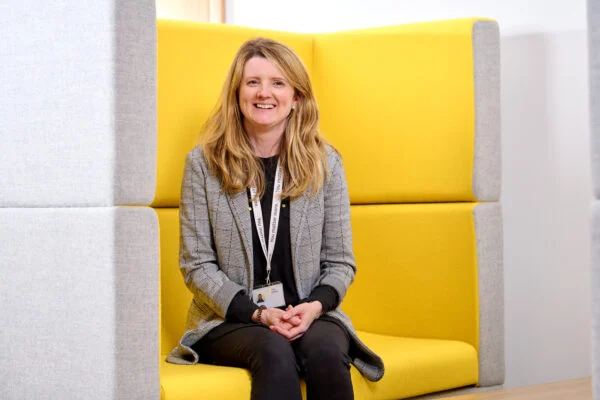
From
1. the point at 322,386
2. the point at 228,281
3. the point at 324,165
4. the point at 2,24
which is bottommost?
the point at 322,386

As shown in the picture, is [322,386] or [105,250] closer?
[105,250]

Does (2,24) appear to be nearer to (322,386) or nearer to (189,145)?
(189,145)

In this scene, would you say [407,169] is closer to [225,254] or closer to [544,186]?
[544,186]

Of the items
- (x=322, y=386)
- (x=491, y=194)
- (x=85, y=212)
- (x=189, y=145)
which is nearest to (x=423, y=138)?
(x=491, y=194)

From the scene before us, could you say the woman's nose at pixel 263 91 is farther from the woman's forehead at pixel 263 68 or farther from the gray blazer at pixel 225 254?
the gray blazer at pixel 225 254

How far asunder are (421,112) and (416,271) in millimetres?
542

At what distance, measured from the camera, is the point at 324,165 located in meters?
2.58

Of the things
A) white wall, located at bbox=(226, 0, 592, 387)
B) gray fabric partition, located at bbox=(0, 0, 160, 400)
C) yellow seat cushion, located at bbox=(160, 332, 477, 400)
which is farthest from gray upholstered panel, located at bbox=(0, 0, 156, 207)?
white wall, located at bbox=(226, 0, 592, 387)

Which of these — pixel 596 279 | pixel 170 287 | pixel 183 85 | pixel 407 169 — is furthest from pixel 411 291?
pixel 596 279

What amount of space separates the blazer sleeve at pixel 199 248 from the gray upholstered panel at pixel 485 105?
0.97 meters

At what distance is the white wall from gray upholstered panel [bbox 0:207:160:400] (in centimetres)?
172

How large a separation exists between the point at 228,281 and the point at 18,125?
0.71 m

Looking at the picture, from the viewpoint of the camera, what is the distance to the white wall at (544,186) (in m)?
3.09

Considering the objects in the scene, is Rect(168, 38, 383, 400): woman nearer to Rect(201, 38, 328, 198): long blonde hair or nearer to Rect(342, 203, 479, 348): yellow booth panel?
Rect(201, 38, 328, 198): long blonde hair
